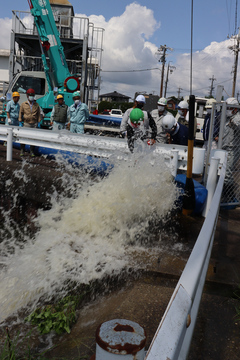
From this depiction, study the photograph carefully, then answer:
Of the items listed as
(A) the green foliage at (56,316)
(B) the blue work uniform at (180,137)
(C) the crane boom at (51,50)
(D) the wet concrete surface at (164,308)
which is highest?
(C) the crane boom at (51,50)

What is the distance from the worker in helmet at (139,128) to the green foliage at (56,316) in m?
3.38

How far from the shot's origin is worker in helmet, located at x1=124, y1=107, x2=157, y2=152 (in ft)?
20.3

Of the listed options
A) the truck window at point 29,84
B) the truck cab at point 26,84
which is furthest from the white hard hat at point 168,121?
the truck window at point 29,84

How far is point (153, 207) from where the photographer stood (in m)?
4.93

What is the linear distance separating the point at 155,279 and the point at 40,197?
3170 mm

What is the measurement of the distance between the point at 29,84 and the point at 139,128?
30.6ft

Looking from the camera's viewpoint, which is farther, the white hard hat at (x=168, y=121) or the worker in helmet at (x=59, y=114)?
the worker in helmet at (x=59, y=114)

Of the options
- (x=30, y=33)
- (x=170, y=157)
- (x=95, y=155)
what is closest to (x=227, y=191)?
(x=170, y=157)

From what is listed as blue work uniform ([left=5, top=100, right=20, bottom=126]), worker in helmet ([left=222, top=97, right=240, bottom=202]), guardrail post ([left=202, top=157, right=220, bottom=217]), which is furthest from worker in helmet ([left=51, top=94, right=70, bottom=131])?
guardrail post ([left=202, top=157, right=220, bottom=217])

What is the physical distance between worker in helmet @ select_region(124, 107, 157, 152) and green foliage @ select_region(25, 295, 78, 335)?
133 inches

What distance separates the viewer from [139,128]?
20.8 ft

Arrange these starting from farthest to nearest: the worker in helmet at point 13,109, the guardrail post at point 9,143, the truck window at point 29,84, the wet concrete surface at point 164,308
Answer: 1. the truck window at point 29,84
2. the worker in helmet at point 13,109
3. the guardrail post at point 9,143
4. the wet concrete surface at point 164,308

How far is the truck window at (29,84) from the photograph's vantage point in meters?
13.7

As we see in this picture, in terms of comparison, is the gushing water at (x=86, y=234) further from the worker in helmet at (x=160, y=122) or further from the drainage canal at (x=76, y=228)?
the worker in helmet at (x=160, y=122)
